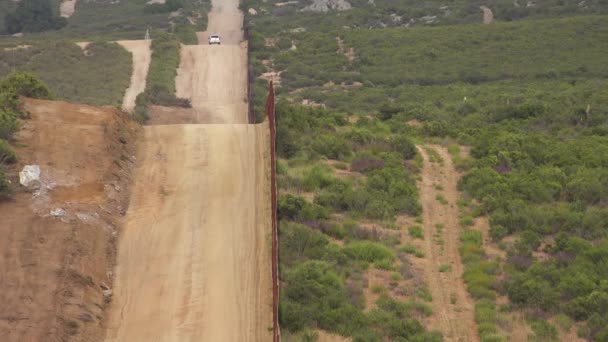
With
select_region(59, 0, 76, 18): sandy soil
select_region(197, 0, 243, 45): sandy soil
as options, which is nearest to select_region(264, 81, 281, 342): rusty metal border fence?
select_region(197, 0, 243, 45): sandy soil

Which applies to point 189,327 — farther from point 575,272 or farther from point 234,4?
point 234,4

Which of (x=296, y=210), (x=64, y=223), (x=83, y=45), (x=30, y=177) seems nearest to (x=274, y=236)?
(x=296, y=210)

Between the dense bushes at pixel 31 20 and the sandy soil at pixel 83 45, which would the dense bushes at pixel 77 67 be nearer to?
the sandy soil at pixel 83 45

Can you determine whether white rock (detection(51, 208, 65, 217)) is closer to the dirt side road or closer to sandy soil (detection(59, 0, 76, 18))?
the dirt side road

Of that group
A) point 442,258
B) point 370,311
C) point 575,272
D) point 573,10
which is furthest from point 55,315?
point 573,10

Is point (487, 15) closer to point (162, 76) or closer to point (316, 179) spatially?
point (162, 76)
